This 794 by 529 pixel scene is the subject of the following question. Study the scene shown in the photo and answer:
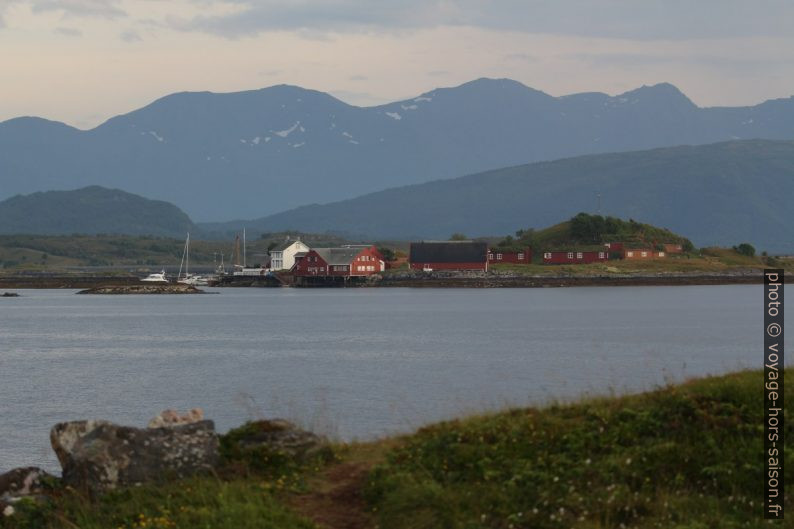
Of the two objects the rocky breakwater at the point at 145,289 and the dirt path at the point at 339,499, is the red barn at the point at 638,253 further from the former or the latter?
the dirt path at the point at 339,499

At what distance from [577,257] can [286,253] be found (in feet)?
138

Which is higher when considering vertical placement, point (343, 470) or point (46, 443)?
point (343, 470)

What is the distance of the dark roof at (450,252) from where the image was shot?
160 metres

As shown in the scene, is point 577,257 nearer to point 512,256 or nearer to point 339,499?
point 512,256

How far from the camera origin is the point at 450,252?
6344 inches

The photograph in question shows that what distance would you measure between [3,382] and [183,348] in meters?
19.8

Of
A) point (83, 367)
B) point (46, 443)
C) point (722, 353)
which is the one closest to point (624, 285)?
point (722, 353)

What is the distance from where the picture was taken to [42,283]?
175 m

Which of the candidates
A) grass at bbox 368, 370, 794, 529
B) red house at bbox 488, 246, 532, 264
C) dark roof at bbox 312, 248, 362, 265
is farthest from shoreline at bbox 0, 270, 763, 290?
grass at bbox 368, 370, 794, 529

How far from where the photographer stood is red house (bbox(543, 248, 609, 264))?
16212cm

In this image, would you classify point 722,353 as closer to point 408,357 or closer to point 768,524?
point 408,357

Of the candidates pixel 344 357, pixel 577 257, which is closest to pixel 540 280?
pixel 577 257

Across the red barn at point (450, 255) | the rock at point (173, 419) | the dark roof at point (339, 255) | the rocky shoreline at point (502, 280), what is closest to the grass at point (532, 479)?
the rock at point (173, 419)

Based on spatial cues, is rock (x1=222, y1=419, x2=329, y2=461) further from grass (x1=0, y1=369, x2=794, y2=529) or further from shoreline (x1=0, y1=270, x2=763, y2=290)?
shoreline (x1=0, y1=270, x2=763, y2=290)
